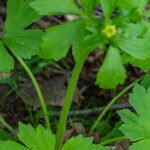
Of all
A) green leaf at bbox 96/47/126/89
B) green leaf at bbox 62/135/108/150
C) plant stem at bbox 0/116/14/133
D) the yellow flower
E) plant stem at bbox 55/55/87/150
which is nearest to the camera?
the yellow flower

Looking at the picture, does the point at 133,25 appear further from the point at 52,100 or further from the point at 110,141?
the point at 52,100

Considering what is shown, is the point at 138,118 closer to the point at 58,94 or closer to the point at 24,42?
the point at 24,42

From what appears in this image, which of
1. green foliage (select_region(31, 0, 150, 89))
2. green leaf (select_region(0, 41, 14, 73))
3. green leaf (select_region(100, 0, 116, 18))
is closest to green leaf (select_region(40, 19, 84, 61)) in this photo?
green foliage (select_region(31, 0, 150, 89))

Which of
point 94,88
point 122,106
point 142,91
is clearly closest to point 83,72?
point 94,88

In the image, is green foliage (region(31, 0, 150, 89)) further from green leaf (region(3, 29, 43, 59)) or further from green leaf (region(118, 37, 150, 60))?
green leaf (region(3, 29, 43, 59))

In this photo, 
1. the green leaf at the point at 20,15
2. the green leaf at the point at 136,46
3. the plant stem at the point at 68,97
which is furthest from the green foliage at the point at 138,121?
the green leaf at the point at 20,15

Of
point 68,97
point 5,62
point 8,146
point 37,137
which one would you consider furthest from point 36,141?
point 5,62
